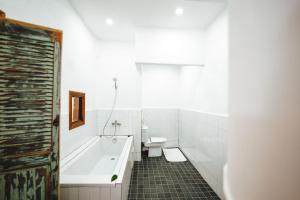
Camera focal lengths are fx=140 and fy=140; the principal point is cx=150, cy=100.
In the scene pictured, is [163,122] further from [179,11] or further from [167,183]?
[179,11]

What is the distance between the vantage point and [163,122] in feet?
13.1

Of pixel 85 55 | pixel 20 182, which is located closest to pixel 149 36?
pixel 85 55

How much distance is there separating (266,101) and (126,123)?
9.58 ft

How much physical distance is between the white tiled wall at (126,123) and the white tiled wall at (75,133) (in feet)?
0.50

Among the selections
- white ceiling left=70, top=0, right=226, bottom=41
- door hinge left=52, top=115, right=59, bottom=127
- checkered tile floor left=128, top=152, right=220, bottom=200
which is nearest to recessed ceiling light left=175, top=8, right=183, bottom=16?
white ceiling left=70, top=0, right=226, bottom=41

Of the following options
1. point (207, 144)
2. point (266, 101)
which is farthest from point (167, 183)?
point (266, 101)

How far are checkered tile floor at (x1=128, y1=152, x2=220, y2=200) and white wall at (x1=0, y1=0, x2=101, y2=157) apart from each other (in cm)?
117

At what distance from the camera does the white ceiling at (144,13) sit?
6.27 ft

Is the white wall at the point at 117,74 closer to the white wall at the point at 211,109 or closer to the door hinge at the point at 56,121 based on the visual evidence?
the white wall at the point at 211,109

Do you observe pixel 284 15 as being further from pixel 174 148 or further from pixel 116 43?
pixel 174 148

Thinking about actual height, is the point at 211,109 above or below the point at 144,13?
below

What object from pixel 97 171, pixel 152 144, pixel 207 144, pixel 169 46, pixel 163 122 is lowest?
pixel 97 171

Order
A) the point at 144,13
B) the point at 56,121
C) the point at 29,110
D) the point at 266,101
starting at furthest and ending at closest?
the point at 144,13 < the point at 56,121 < the point at 29,110 < the point at 266,101

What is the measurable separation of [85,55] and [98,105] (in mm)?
1107
